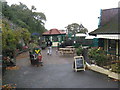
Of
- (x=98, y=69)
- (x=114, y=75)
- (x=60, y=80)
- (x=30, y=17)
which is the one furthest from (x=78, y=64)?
(x=30, y=17)

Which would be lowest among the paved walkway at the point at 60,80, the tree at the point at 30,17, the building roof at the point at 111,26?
the paved walkway at the point at 60,80

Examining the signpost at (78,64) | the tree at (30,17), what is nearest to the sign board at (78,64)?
the signpost at (78,64)

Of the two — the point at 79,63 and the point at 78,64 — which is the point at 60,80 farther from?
the point at 79,63

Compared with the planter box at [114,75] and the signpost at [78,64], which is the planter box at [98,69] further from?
the signpost at [78,64]

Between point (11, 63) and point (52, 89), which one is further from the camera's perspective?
point (11, 63)

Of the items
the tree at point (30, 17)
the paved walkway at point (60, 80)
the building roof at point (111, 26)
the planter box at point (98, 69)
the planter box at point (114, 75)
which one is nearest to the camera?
the paved walkway at point (60, 80)

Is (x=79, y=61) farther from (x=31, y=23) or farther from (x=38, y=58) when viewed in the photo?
(x=31, y=23)

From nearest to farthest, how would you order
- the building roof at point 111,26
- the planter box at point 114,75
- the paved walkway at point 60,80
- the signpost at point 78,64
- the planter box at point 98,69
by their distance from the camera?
the paved walkway at point 60,80 → the planter box at point 114,75 → the planter box at point 98,69 → the signpost at point 78,64 → the building roof at point 111,26

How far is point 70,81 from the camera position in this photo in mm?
8648

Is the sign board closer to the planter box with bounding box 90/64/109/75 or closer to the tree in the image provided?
the planter box with bounding box 90/64/109/75

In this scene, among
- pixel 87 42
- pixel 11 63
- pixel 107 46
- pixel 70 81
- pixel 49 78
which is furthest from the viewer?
pixel 87 42

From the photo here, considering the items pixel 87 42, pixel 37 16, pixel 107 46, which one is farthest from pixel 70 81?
pixel 37 16

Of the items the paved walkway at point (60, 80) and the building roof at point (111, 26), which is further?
the building roof at point (111, 26)

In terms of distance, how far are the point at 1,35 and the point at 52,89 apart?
16.6 ft
